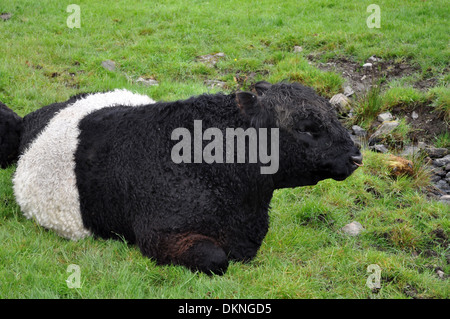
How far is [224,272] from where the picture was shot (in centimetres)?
423

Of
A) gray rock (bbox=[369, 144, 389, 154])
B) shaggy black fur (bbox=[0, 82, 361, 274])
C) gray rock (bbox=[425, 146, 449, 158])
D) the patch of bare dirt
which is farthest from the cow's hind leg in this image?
the patch of bare dirt

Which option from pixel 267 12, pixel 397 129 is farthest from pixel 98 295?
pixel 267 12

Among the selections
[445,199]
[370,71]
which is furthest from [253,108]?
[370,71]

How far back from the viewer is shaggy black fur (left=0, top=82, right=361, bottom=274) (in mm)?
4164

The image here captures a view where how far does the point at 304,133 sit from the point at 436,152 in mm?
4093

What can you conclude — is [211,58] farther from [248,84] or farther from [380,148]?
[380,148]

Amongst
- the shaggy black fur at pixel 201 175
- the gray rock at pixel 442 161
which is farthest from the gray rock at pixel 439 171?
the shaggy black fur at pixel 201 175

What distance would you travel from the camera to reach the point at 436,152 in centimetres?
737

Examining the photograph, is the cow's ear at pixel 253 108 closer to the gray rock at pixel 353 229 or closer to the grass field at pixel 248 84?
the grass field at pixel 248 84

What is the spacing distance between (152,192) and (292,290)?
1.49 meters

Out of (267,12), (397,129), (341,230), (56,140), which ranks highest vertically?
(267,12)

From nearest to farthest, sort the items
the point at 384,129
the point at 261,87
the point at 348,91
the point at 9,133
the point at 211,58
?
the point at 261,87
the point at 9,133
the point at 384,129
the point at 348,91
the point at 211,58

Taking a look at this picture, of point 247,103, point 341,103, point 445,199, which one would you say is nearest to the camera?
point 247,103

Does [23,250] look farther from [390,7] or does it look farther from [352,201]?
[390,7]
